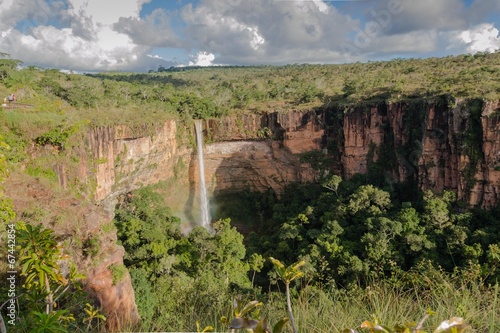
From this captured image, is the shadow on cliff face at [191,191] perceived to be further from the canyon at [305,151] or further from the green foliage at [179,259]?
the green foliage at [179,259]

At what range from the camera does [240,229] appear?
A: 78.5 ft

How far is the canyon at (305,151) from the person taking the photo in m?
16.1

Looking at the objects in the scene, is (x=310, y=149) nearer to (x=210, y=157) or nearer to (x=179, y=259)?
(x=210, y=157)

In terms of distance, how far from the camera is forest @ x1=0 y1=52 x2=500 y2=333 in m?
5.44

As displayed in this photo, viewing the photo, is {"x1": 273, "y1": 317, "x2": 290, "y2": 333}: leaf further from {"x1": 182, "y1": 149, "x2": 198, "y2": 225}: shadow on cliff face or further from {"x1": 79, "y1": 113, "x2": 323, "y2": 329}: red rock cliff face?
{"x1": 182, "y1": 149, "x2": 198, "y2": 225}: shadow on cliff face

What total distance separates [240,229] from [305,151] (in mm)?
6801

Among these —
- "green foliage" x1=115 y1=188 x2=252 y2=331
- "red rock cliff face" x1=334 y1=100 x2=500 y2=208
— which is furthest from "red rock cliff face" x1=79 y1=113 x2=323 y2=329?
"red rock cliff face" x1=334 y1=100 x2=500 y2=208

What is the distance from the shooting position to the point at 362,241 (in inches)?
586

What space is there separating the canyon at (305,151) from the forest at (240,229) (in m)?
0.54

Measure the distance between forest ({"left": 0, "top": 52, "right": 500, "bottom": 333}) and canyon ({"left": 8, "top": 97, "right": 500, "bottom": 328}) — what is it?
0.54 m

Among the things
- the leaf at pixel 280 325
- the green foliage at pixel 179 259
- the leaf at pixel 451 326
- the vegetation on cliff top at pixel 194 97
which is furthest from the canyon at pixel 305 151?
the leaf at pixel 451 326

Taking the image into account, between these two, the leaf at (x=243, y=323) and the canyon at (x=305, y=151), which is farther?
the canyon at (x=305, y=151)

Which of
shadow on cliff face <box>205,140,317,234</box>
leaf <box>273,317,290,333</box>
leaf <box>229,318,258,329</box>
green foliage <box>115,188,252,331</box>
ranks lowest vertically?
green foliage <box>115,188,252,331</box>

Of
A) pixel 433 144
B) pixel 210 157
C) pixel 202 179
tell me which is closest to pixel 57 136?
pixel 202 179
